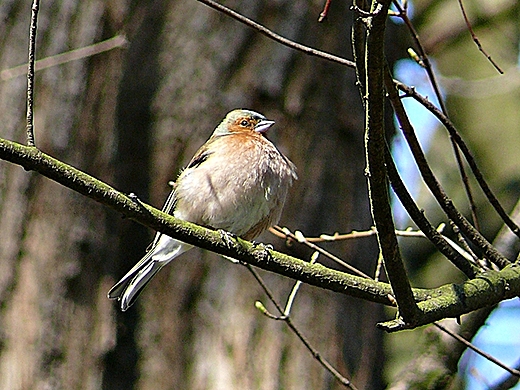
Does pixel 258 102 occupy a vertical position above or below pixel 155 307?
above

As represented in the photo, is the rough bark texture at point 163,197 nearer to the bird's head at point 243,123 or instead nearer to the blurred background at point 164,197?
the blurred background at point 164,197

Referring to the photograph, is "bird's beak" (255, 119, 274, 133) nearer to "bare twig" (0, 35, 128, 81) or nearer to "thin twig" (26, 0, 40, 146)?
"bare twig" (0, 35, 128, 81)

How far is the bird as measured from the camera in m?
3.94

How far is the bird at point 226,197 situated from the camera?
12.9ft

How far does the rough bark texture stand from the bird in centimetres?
64

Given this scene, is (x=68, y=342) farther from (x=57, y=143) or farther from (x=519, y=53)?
(x=519, y=53)

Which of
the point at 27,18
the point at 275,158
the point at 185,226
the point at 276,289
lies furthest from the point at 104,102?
the point at 185,226

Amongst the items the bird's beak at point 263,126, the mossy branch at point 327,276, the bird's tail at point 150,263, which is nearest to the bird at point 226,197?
the bird's tail at point 150,263

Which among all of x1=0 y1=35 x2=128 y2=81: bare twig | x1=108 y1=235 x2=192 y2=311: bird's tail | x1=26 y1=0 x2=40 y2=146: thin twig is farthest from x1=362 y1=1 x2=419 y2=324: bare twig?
x1=0 y1=35 x2=128 y2=81: bare twig

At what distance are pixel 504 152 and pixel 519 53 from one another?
3.74 feet

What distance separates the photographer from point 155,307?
16.0 feet

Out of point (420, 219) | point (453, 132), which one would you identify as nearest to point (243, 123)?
point (453, 132)

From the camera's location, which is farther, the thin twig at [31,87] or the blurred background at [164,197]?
the blurred background at [164,197]

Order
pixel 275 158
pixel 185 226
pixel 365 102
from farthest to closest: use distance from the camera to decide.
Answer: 1. pixel 275 158
2. pixel 185 226
3. pixel 365 102
